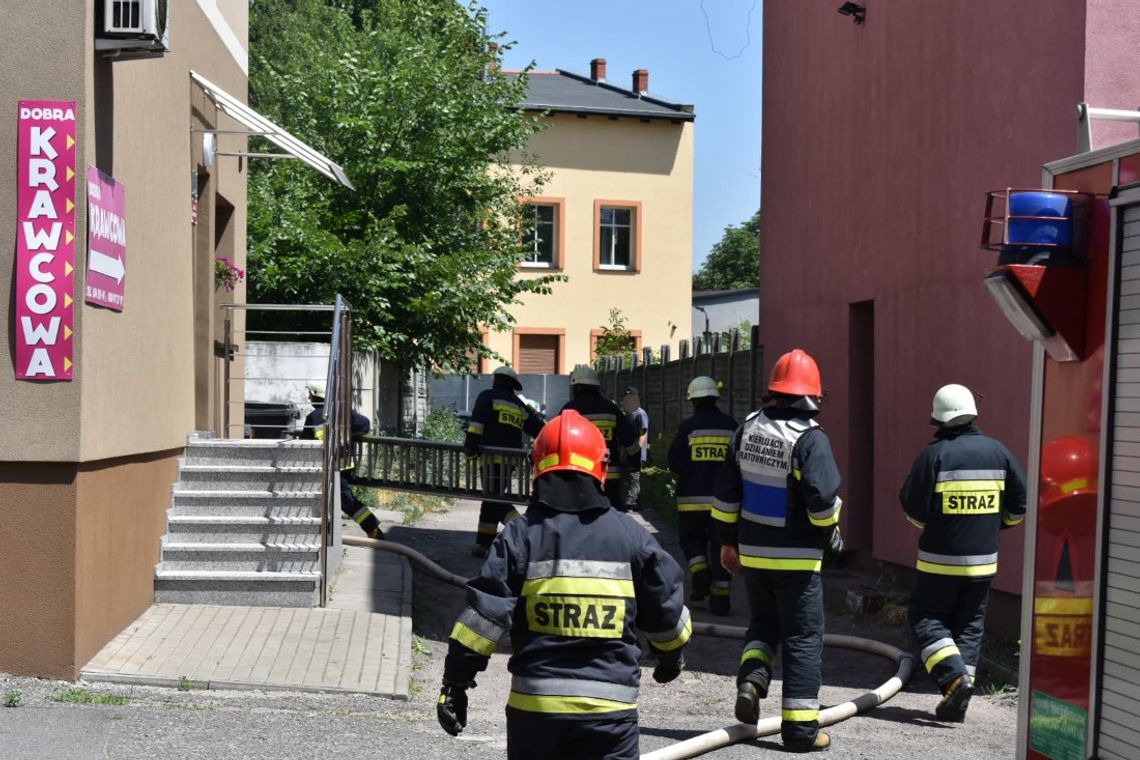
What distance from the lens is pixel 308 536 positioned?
405 inches

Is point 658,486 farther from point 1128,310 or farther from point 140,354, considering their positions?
point 1128,310

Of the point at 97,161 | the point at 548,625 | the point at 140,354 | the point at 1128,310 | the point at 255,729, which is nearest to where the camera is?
the point at 1128,310

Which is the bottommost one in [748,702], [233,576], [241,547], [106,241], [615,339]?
[748,702]

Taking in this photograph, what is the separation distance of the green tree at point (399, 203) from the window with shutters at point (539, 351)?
1065 centimetres

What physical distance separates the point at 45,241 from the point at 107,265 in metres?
0.55

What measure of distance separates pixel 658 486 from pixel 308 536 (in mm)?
11390

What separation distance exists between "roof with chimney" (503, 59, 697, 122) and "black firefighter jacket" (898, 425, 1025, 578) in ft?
84.1

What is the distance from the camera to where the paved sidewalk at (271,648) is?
783 cm

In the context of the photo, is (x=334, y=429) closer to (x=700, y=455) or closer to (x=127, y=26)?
(x=700, y=455)

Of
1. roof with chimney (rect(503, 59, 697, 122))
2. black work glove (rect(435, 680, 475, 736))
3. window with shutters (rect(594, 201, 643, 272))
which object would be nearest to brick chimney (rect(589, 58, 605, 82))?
roof with chimney (rect(503, 59, 697, 122))

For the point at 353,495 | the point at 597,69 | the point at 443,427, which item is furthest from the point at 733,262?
the point at 353,495

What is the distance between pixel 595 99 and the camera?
35.9 m

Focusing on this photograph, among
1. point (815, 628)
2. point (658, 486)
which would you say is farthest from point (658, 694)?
point (658, 486)

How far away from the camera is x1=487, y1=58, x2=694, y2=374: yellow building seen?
3456 cm
